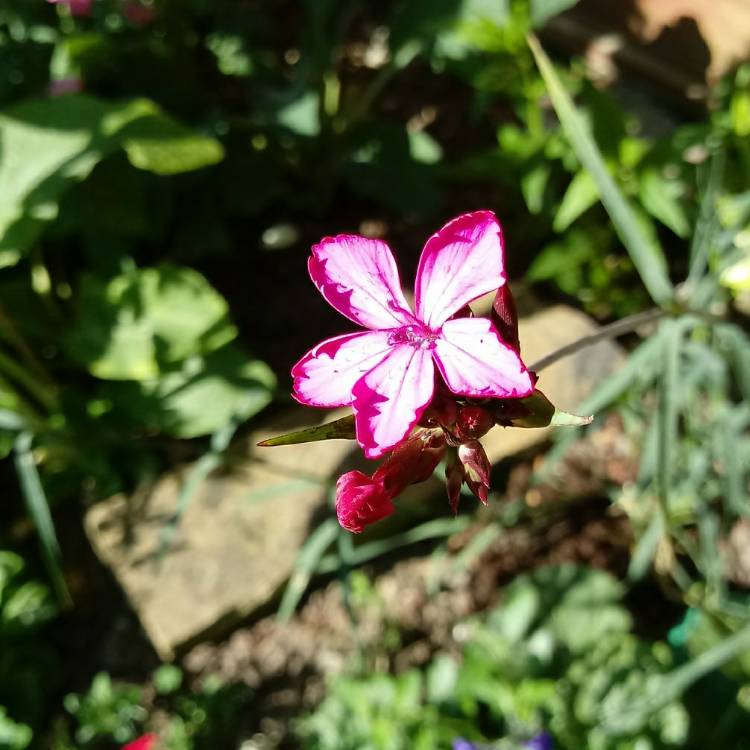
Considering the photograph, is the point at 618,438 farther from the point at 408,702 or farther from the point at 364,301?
the point at 364,301

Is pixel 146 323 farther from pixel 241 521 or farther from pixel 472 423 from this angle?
pixel 472 423

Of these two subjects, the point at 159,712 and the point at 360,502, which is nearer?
the point at 360,502

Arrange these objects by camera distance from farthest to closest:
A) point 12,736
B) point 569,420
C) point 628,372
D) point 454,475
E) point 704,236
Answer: point 12,736, point 704,236, point 628,372, point 454,475, point 569,420

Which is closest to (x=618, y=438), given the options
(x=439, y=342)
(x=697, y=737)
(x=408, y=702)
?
(x=697, y=737)

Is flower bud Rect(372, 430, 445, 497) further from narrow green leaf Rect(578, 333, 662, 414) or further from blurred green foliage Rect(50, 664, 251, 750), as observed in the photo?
blurred green foliage Rect(50, 664, 251, 750)

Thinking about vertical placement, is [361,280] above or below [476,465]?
above

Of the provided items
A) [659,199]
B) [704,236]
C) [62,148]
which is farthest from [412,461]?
[62,148]

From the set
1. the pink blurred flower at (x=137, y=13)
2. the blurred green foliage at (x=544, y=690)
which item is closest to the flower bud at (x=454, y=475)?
the blurred green foliage at (x=544, y=690)
